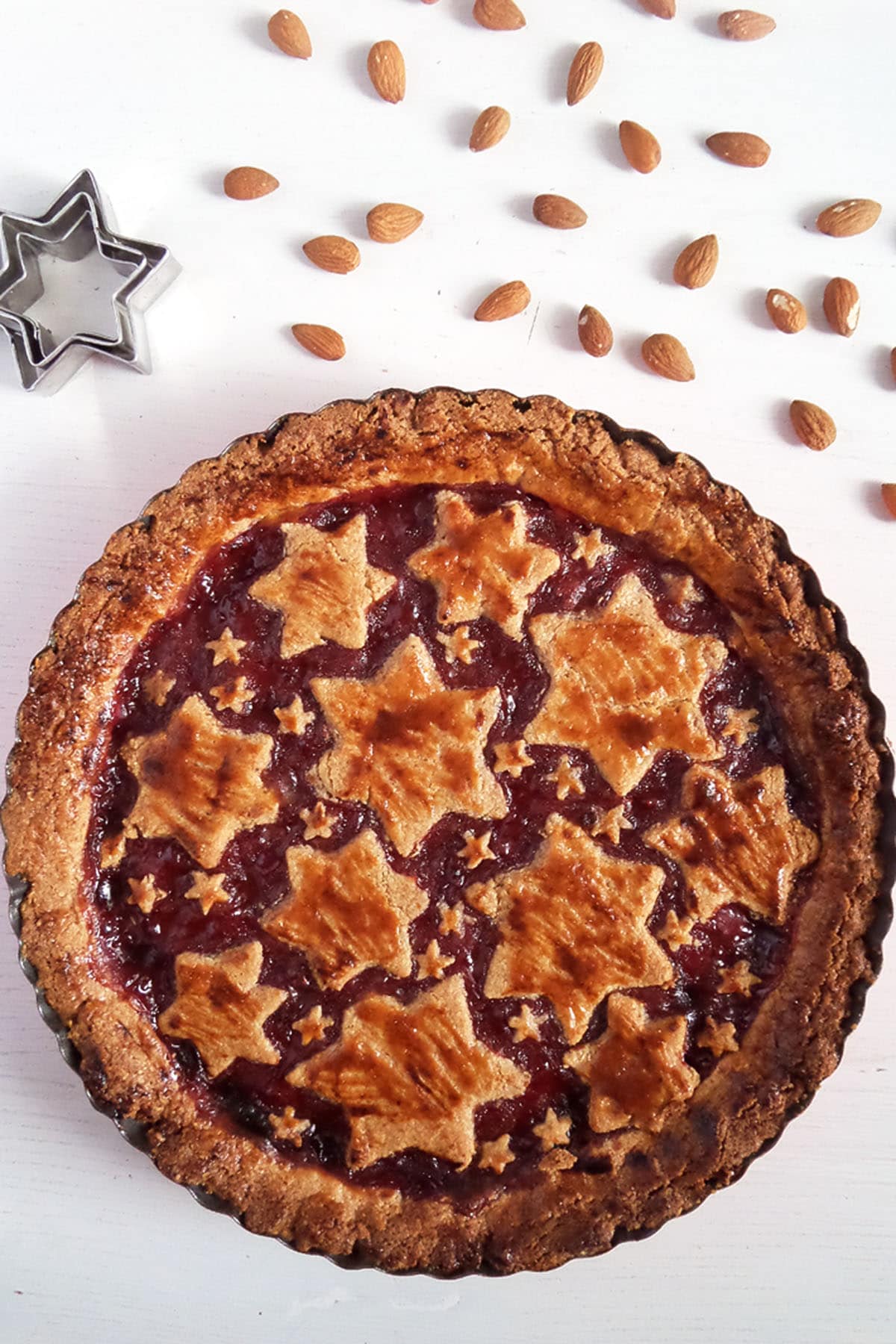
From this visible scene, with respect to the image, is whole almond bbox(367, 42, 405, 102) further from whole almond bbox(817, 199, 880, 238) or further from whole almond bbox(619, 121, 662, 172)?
whole almond bbox(817, 199, 880, 238)

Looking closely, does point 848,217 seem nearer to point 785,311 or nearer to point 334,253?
point 785,311

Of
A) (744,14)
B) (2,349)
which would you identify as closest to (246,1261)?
(2,349)

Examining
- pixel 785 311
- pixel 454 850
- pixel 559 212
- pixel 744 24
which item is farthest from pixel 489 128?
pixel 454 850

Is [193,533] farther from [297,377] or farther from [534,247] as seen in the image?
[534,247]

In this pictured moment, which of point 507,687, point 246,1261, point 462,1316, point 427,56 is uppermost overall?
→ point 427,56

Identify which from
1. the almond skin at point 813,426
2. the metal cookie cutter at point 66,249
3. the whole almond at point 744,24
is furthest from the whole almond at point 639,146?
the metal cookie cutter at point 66,249

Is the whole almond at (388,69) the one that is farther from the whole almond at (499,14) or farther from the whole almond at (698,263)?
the whole almond at (698,263)

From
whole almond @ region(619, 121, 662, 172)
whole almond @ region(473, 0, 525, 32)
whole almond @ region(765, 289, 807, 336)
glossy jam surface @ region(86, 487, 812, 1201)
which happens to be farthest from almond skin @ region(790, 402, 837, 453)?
whole almond @ region(473, 0, 525, 32)
